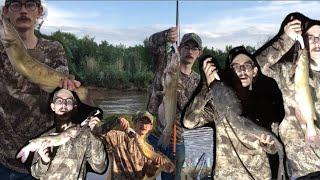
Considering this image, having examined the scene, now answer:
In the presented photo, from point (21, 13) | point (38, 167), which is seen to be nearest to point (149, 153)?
point (38, 167)

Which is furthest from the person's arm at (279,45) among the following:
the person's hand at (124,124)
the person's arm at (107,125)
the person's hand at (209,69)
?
the person's arm at (107,125)

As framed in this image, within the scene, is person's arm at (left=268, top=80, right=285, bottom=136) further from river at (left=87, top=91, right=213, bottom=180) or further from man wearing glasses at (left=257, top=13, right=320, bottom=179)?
river at (left=87, top=91, right=213, bottom=180)

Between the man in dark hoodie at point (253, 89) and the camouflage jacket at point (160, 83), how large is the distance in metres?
0.45

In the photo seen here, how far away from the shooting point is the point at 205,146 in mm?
7215

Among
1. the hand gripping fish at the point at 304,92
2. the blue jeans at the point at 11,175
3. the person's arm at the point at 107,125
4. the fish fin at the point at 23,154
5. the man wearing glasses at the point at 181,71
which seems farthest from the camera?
Answer: the hand gripping fish at the point at 304,92

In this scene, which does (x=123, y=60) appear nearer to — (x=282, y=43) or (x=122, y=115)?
(x=122, y=115)

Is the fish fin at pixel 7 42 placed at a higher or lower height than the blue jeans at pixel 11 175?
higher

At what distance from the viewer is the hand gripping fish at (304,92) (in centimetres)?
715

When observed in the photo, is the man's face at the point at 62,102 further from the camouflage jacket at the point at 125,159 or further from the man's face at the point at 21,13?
the man's face at the point at 21,13

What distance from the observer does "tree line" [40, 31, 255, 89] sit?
23.0 ft

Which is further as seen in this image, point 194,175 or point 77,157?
point 194,175

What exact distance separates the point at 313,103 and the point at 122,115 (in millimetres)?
2214

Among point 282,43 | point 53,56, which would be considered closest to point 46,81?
point 53,56

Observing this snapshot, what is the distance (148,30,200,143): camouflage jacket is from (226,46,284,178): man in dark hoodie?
449 millimetres
